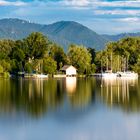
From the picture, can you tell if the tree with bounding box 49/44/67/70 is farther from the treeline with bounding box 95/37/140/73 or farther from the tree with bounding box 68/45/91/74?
the treeline with bounding box 95/37/140/73

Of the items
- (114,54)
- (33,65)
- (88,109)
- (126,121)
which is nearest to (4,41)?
(33,65)

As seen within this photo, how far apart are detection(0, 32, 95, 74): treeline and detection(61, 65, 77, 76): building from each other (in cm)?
117

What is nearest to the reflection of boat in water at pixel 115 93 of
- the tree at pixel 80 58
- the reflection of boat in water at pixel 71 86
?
the reflection of boat in water at pixel 71 86

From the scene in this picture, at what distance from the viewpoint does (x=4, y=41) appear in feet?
302

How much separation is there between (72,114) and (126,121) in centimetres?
400

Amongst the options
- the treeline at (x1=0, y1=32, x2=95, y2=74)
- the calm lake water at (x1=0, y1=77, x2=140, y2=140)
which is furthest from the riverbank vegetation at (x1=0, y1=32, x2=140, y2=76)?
the calm lake water at (x1=0, y1=77, x2=140, y2=140)

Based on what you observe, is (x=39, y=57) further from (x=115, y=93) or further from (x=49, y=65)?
(x=115, y=93)

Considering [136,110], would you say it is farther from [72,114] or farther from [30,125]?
[30,125]

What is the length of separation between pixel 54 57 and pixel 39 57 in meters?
3.16

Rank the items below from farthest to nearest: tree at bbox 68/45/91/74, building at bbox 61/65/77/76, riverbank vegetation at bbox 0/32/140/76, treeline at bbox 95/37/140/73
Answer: treeline at bbox 95/37/140/73
tree at bbox 68/45/91/74
building at bbox 61/65/77/76
riverbank vegetation at bbox 0/32/140/76

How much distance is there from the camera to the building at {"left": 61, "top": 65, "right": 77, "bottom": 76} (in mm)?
84375

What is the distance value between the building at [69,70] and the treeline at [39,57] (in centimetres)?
117

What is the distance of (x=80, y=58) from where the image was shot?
284 ft

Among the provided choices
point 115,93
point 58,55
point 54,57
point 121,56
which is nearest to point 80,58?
point 58,55
